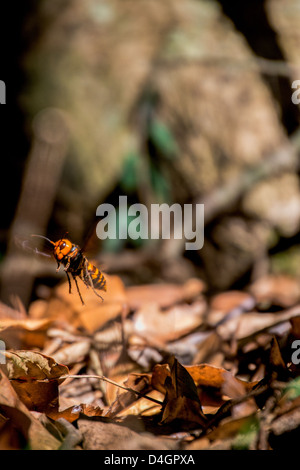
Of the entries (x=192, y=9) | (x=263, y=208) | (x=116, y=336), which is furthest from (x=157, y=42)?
(x=116, y=336)

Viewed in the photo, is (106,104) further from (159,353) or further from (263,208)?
(159,353)

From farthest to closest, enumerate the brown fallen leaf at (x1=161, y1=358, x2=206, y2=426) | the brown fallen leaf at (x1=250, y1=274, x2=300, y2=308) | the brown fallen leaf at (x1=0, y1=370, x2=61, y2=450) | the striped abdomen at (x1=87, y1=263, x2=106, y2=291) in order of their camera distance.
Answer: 1. the brown fallen leaf at (x1=250, y1=274, x2=300, y2=308)
2. the striped abdomen at (x1=87, y1=263, x2=106, y2=291)
3. the brown fallen leaf at (x1=161, y1=358, x2=206, y2=426)
4. the brown fallen leaf at (x1=0, y1=370, x2=61, y2=450)

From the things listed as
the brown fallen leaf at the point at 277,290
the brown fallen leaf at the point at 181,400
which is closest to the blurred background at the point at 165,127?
the brown fallen leaf at the point at 277,290

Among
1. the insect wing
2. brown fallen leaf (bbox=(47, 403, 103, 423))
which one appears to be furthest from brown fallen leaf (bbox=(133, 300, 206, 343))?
the insect wing

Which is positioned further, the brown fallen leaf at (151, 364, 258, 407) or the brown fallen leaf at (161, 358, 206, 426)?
the brown fallen leaf at (151, 364, 258, 407)

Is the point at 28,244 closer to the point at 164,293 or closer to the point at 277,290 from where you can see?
the point at 164,293

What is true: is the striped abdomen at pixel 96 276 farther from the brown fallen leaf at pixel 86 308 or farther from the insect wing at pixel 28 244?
the brown fallen leaf at pixel 86 308

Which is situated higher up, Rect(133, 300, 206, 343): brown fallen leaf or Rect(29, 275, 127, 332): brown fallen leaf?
Rect(29, 275, 127, 332): brown fallen leaf

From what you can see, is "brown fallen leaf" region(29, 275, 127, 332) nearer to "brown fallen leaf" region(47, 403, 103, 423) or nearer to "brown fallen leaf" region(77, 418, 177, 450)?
"brown fallen leaf" region(47, 403, 103, 423)
